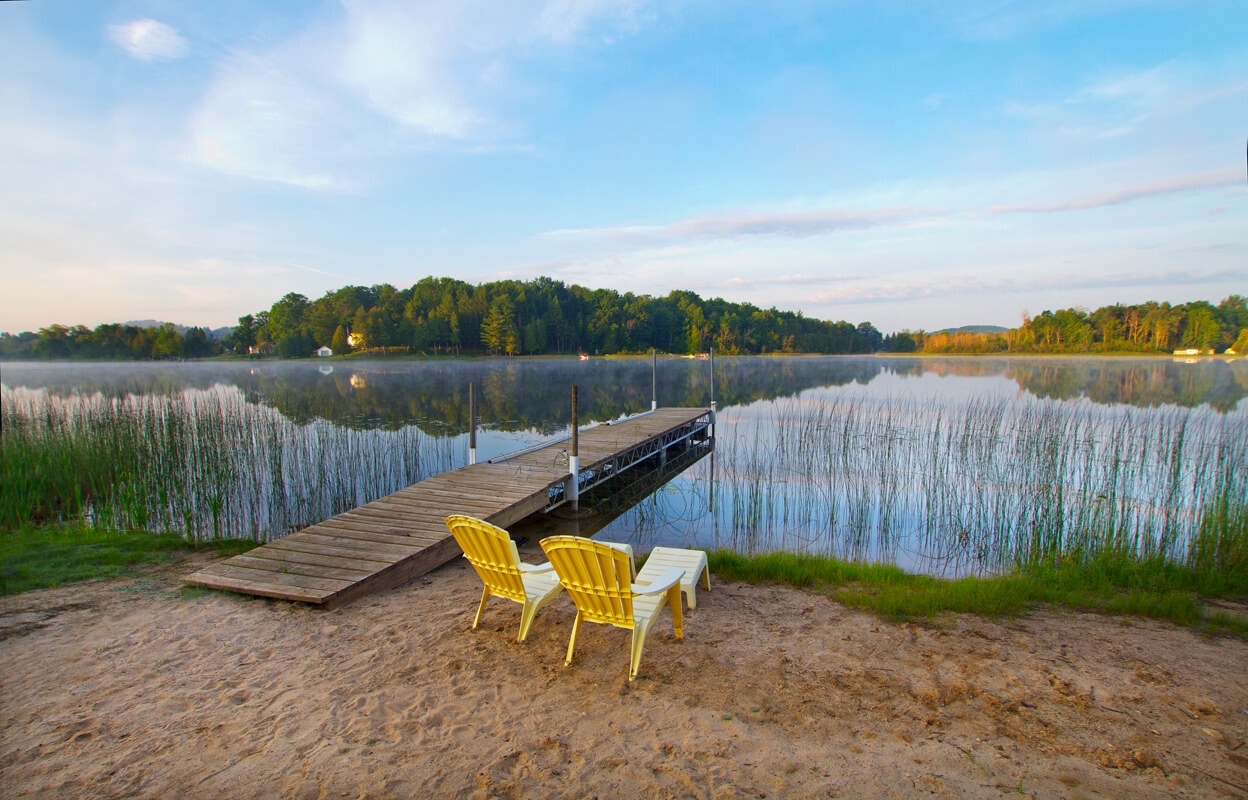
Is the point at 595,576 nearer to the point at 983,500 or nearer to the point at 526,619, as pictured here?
the point at 526,619

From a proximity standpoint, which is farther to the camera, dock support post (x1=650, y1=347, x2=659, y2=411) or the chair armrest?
dock support post (x1=650, y1=347, x2=659, y2=411)

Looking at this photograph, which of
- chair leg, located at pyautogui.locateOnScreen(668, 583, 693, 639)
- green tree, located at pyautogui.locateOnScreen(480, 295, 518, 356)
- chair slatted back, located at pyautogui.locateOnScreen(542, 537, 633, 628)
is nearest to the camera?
chair slatted back, located at pyautogui.locateOnScreen(542, 537, 633, 628)

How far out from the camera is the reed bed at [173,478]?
698 centimetres

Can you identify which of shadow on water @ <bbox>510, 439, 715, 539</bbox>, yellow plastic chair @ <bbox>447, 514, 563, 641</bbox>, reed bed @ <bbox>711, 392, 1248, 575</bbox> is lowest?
shadow on water @ <bbox>510, 439, 715, 539</bbox>

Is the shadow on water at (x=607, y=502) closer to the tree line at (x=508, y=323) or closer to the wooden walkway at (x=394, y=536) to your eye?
the wooden walkway at (x=394, y=536)

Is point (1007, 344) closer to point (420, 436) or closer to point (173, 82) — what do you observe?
point (420, 436)

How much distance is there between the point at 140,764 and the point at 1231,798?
14.3 ft

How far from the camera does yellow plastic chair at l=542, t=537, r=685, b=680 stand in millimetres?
3232

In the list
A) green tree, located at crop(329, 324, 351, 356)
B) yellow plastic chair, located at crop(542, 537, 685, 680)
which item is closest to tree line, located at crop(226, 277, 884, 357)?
green tree, located at crop(329, 324, 351, 356)

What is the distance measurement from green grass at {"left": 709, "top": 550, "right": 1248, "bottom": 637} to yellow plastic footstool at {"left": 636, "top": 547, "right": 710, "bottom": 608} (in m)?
0.57

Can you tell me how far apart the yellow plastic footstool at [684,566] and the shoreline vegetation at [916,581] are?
531mm

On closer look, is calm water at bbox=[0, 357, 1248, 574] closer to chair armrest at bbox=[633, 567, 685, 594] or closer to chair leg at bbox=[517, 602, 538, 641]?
chair leg at bbox=[517, 602, 538, 641]

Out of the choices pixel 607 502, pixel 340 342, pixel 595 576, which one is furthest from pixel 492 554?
pixel 340 342

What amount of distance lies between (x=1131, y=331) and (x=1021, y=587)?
66593 millimetres
